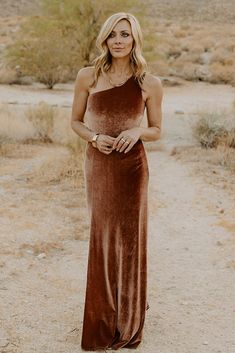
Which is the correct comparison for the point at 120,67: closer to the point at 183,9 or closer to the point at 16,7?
the point at 16,7

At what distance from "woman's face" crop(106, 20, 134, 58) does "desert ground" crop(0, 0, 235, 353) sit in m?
1.95

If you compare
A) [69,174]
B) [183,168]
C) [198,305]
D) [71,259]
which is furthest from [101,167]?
[183,168]

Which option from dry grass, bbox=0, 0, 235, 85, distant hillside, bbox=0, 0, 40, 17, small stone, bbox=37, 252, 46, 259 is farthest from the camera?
distant hillside, bbox=0, 0, 40, 17

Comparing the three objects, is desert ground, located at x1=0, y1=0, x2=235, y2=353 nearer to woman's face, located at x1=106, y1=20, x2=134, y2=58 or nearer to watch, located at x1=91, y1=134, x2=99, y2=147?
watch, located at x1=91, y1=134, x2=99, y2=147

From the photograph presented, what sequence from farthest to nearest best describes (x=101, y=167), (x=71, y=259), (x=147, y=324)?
1. (x=71, y=259)
2. (x=147, y=324)
3. (x=101, y=167)

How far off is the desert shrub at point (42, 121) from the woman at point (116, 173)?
7.70 meters

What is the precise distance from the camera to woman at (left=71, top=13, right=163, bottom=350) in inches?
137

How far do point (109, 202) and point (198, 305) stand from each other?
1723 mm

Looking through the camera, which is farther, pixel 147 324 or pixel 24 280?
pixel 24 280

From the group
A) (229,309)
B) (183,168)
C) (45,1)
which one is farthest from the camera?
(45,1)

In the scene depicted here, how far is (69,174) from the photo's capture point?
8.75m

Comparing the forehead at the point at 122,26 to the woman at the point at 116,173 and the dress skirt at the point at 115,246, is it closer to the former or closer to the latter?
the woman at the point at 116,173

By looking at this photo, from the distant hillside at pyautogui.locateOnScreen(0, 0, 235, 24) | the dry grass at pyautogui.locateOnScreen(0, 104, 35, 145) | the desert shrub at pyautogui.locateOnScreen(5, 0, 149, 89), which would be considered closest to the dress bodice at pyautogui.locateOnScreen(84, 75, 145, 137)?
the dry grass at pyautogui.locateOnScreen(0, 104, 35, 145)

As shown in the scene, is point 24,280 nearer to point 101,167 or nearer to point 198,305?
point 198,305
